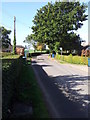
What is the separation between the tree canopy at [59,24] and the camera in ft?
150

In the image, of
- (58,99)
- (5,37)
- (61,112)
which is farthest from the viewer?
(5,37)

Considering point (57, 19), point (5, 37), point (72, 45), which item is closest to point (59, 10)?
point (57, 19)

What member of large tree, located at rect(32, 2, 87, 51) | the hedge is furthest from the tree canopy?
the hedge

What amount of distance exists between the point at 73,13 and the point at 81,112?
4224 cm

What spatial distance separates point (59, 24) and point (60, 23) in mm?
347

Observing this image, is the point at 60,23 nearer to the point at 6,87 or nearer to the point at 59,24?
the point at 59,24

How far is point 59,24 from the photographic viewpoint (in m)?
45.8

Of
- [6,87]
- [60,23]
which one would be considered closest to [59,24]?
[60,23]

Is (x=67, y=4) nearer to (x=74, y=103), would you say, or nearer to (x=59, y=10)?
(x=59, y=10)

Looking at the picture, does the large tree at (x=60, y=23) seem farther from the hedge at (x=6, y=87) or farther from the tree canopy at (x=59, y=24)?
the hedge at (x=6, y=87)

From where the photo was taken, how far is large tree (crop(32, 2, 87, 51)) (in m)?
45.8

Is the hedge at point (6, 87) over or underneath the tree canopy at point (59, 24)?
underneath

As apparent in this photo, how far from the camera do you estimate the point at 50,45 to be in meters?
49.9

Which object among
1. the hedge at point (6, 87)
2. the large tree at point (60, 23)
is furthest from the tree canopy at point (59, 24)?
the hedge at point (6, 87)
